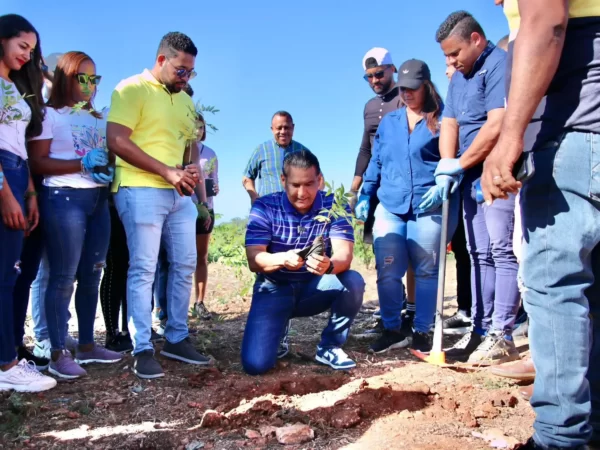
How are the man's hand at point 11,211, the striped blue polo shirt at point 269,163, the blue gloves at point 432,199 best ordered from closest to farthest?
the man's hand at point 11,211 → the blue gloves at point 432,199 → the striped blue polo shirt at point 269,163

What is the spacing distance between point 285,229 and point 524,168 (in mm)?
1990

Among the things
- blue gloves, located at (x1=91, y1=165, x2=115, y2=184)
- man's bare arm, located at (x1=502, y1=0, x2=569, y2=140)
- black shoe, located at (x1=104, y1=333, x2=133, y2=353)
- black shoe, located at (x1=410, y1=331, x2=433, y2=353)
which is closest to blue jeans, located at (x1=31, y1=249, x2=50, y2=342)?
black shoe, located at (x1=104, y1=333, x2=133, y2=353)

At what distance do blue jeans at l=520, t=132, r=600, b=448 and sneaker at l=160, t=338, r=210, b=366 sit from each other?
2.27 metres

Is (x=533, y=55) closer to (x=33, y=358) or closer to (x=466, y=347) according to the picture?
(x=466, y=347)

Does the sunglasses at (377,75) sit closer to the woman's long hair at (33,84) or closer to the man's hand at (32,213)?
the woman's long hair at (33,84)

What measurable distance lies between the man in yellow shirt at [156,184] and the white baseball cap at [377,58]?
2.04m

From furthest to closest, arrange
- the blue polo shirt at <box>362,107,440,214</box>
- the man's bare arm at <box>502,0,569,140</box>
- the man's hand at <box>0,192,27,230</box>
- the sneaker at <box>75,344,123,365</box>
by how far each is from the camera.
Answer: the blue polo shirt at <box>362,107,440,214</box> → the sneaker at <box>75,344,123,365</box> → the man's hand at <box>0,192,27,230</box> → the man's bare arm at <box>502,0,569,140</box>

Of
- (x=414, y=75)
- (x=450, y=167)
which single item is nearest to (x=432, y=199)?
(x=450, y=167)

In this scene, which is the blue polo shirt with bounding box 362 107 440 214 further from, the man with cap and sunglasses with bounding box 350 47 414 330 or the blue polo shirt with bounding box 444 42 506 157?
the man with cap and sunglasses with bounding box 350 47 414 330

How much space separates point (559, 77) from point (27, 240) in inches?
116

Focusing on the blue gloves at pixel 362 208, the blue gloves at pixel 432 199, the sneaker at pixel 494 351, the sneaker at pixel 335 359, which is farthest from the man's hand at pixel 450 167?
the sneaker at pixel 335 359

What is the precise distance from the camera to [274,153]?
5594 millimetres

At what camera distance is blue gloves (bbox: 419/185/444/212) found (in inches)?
148

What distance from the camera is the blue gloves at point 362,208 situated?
14.5 ft
